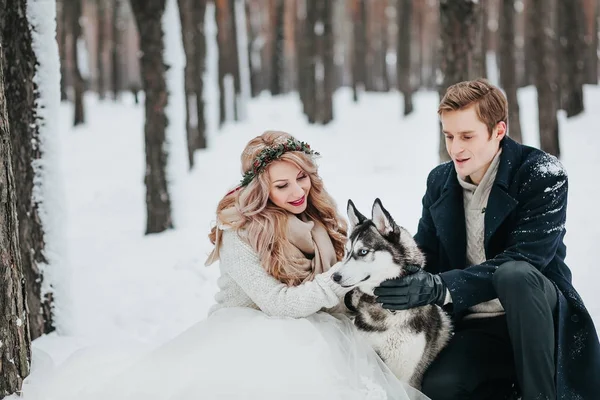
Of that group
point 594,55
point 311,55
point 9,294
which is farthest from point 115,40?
point 9,294

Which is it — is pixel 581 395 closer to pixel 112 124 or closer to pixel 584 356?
pixel 584 356

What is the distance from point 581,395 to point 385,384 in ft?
3.18

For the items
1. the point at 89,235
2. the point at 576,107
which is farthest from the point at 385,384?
the point at 576,107

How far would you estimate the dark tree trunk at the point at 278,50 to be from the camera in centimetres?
2275

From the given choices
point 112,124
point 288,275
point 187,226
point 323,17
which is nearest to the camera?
point 288,275

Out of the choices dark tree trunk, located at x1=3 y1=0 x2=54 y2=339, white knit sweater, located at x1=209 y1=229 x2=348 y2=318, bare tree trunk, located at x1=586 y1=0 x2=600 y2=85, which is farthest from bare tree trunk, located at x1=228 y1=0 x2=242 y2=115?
white knit sweater, located at x1=209 y1=229 x2=348 y2=318

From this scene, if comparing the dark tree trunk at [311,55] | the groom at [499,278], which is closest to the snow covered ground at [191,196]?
the dark tree trunk at [311,55]

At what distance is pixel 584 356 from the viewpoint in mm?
3055

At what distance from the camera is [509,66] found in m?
11.4

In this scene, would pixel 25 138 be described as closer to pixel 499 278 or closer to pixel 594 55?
pixel 499 278

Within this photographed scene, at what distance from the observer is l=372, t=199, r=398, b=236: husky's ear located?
2975 millimetres

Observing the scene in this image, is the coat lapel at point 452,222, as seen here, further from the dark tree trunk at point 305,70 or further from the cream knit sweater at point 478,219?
the dark tree trunk at point 305,70

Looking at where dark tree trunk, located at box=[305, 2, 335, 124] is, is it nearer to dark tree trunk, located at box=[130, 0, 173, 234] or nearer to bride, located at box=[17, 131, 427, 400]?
dark tree trunk, located at box=[130, 0, 173, 234]

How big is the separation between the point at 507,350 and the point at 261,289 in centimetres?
135
